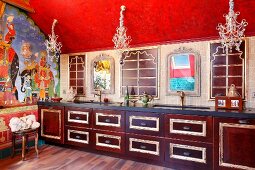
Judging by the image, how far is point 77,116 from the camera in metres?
4.24

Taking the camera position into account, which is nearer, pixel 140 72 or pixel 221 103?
pixel 221 103

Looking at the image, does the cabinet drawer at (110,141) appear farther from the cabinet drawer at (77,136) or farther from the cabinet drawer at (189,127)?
the cabinet drawer at (189,127)

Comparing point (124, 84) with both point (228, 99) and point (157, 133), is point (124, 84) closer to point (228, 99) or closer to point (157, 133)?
point (157, 133)

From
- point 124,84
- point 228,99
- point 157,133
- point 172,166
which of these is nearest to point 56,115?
point 124,84

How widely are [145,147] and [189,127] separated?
0.90m

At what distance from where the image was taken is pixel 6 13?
13.4 feet

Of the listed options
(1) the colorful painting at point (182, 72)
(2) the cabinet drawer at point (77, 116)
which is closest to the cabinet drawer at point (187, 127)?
(1) the colorful painting at point (182, 72)

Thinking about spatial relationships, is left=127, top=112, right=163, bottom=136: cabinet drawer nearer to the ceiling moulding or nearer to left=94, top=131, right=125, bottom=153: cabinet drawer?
left=94, top=131, right=125, bottom=153: cabinet drawer

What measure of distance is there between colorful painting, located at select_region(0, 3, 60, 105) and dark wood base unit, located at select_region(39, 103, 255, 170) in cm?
66

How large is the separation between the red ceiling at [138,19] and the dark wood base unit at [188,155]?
2.02 metres

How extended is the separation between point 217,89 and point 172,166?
1.65m

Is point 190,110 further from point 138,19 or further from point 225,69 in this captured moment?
point 138,19

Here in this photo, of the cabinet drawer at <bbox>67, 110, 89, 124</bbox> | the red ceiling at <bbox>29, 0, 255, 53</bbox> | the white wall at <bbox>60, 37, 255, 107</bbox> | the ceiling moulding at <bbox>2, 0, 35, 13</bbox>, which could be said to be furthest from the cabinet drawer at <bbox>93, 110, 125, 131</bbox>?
the ceiling moulding at <bbox>2, 0, 35, 13</bbox>

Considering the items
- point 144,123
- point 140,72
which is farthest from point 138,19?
point 144,123
